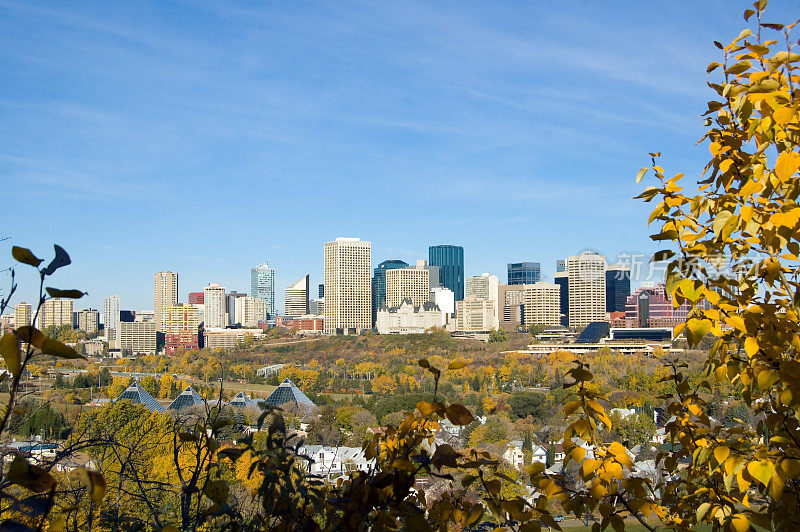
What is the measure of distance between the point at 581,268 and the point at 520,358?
29139 millimetres

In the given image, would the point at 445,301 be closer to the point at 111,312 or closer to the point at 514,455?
the point at 111,312

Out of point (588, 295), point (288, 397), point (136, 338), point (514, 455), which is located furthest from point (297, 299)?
point (514, 455)

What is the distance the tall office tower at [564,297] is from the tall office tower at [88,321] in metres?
48.2

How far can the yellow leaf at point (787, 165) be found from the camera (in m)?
1.13

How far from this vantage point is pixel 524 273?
9794cm

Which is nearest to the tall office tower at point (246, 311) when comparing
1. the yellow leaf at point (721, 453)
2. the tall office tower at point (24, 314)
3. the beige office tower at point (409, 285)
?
the beige office tower at point (409, 285)

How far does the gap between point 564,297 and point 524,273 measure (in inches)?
1082

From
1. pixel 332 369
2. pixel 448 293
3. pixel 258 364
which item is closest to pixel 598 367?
pixel 332 369

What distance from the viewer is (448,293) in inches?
2800

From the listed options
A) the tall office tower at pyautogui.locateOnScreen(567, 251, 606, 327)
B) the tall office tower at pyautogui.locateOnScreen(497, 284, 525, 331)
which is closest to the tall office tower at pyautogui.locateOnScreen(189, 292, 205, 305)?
the tall office tower at pyautogui.locateOnScreen(497, 284, 525, 331)

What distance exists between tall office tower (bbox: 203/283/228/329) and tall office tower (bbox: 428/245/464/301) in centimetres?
4602

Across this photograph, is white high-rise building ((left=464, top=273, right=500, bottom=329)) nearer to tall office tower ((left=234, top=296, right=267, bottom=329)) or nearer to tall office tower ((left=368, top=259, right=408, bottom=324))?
tall office tower ((left=368, top=259, right=408, bottom=324))

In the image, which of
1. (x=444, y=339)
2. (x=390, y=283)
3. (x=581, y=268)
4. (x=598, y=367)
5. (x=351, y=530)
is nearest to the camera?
(x=351, y=530)

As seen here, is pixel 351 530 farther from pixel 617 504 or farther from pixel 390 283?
pixel 390 283
